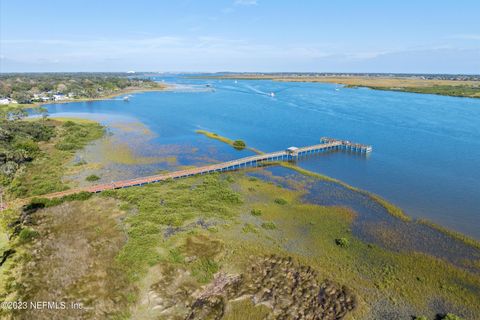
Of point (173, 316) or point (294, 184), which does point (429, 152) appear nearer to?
point (294, 184)

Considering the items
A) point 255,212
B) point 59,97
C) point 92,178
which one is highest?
point 59,97

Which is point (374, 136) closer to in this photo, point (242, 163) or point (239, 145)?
point (239, 145)

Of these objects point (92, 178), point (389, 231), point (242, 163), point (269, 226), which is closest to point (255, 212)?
point (269, 226)

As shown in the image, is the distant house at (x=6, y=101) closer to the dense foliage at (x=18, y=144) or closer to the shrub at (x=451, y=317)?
the dense foliage at (x=18, y=144)

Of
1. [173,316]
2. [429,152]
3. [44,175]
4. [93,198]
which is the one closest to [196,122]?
[44,175]

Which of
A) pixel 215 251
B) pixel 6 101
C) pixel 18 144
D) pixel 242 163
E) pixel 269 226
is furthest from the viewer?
pixel 6 101

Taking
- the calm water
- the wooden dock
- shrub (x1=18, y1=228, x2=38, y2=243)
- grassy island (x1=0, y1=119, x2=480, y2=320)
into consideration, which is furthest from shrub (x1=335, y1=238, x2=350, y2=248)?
shrub (x1=18, y1=228, x2=38, y2=243)
